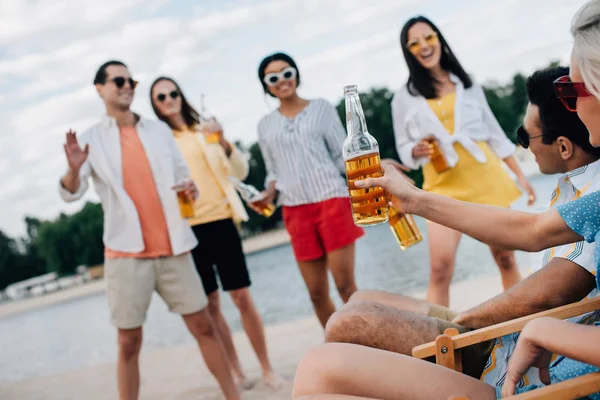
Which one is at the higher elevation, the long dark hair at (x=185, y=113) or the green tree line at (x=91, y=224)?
the long dark hair at (x=185, y=113)

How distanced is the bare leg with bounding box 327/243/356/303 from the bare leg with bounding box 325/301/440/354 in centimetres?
211

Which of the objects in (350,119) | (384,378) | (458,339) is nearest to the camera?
(384,378)

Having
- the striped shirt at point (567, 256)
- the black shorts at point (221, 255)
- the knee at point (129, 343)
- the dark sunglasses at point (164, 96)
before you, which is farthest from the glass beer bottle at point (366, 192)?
the dark sunglasses at point (164, 96)

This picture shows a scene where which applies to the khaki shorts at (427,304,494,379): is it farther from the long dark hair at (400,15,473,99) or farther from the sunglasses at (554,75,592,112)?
the long dark hair at (400,15,473,99)

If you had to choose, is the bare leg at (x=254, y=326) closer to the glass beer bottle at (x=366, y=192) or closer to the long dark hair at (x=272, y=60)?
the long dark hair at (x=272, y=60)

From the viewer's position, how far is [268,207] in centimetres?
462

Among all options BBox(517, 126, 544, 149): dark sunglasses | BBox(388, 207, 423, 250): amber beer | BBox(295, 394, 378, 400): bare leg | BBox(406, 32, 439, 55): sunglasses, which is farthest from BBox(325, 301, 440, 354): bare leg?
BBox(406, 32, 439, 55): sunglasses

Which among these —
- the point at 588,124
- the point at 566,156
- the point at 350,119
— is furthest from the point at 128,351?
the point at 588,124

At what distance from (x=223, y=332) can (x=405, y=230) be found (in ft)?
7.49

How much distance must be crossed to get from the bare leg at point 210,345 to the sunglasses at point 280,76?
1.63 meters

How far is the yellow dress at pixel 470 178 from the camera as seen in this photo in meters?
4.30

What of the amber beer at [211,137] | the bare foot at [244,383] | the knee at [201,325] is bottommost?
the bare foot at [244,383]

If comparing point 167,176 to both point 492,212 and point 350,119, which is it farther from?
point 492,212

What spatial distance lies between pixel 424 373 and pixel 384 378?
125mm
